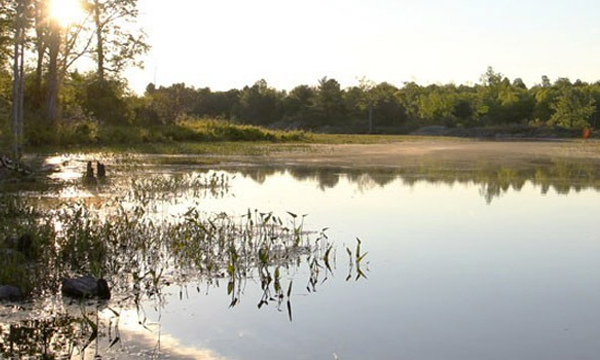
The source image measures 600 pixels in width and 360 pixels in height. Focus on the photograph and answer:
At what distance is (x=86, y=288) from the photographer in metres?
7.92

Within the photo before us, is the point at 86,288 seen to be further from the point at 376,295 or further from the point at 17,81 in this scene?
the point at 17,81

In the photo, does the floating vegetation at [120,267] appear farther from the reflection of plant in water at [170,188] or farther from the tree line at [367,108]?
the tree line at [367,108]

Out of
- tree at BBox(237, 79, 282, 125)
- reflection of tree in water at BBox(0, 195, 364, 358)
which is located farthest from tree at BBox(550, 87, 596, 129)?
reflection of tree in water at BBox(0, 195, 364, 358)

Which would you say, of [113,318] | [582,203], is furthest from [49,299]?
[582,203]

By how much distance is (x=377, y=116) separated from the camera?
12131 cm

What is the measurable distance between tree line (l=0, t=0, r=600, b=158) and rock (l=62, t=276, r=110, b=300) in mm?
12903

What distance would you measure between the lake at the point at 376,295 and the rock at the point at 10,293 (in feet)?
0.86

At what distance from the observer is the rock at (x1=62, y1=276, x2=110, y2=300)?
25.9ft

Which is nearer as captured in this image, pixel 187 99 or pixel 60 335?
pixel 60 335

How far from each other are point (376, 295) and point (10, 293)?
14.5 ft

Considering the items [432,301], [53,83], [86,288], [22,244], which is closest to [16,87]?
[22,244]

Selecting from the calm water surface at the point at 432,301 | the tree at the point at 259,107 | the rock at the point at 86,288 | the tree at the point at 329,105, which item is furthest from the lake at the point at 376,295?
the tree at the point at 259,107

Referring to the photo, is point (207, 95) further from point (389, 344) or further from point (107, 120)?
point (389, 344)

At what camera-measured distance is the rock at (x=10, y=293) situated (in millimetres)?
7707
